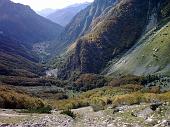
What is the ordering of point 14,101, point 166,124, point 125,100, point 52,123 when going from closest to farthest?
point 166,124
point 52,123
point 125,100
point 14,101

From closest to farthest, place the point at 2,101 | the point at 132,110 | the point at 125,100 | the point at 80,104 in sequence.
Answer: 1. the point at 132,110
2. the point at 125,100
3. the point at 2,101
4. the point at 80,104

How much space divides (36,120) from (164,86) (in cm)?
14430

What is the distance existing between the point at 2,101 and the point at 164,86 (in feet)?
400

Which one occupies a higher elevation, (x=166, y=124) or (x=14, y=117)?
(x=14, y=117)

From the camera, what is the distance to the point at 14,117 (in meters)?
52.1

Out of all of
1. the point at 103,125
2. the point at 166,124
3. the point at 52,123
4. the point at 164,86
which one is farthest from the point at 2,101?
the point at 164,86

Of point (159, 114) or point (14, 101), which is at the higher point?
point (14, 101)

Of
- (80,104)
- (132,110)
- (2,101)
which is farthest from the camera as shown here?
(80,104)

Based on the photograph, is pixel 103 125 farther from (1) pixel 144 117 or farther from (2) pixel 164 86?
(2) pixel 164 86

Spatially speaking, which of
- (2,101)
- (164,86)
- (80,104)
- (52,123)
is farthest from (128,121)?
(164,86)

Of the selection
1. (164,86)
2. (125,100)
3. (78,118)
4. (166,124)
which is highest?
(164,86)

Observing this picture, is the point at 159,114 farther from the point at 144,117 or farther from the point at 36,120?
the point at 36,120

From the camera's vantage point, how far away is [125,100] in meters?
66.2

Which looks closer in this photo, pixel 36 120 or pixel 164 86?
pixel 36 120
